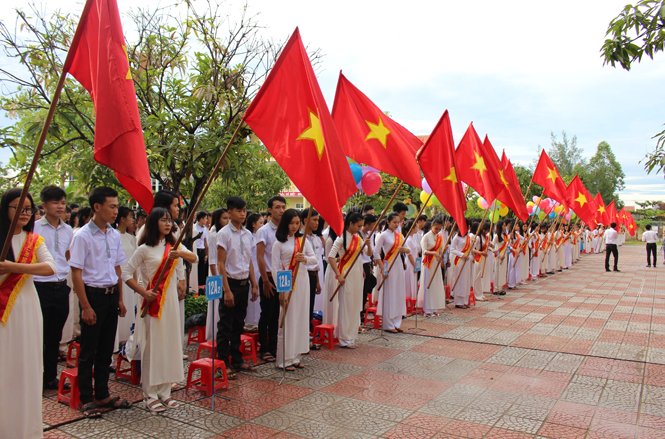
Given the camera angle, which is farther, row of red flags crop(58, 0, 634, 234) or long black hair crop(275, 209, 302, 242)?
long black hair crop(275, 209, 302, 242)

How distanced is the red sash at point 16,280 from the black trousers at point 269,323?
269 cm

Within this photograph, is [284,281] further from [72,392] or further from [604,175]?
[604,175]

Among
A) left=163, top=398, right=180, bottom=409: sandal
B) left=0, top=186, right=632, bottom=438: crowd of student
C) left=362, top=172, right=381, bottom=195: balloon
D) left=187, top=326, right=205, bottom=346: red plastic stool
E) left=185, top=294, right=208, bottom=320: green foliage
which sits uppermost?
left=362, top=172, right=381, bottom=195: balloon

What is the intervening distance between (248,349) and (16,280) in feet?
10.5

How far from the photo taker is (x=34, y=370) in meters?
3.31

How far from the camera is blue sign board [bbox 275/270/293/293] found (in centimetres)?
491

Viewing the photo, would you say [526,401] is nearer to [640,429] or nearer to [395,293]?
[640,429]

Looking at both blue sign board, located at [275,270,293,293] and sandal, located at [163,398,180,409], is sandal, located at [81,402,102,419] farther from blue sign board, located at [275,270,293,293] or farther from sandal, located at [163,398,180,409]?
blue sign board, located at [275,270,293,293]

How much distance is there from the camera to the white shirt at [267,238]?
18.7 ft

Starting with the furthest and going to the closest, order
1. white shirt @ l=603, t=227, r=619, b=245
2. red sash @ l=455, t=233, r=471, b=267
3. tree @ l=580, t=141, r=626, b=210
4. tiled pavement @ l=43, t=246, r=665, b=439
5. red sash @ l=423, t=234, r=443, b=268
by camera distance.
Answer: tree @ l=580, t=141, r=626, b=210 → white shirt @ l=603, t=227, r=619, b=245 → red sash @ l=455, t=233, r=471, b=267 → red sash @ l=423, t=234, r=443, b=268 → tiled pavement @ l=43, t=246, r=665, b=439

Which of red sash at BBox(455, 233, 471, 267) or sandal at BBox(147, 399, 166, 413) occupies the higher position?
red sash at BBox(455, 233, 471, 267)

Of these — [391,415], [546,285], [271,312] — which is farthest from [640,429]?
[546,285]

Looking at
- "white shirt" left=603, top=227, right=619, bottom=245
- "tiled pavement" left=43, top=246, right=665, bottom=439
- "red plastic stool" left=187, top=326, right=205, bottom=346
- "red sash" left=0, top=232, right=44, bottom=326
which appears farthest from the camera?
"white shirt" left=603, top=227, right=619, bottom=245

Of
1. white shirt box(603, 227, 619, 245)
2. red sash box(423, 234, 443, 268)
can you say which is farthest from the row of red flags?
white shirt box(603, 227, 619, 245)
